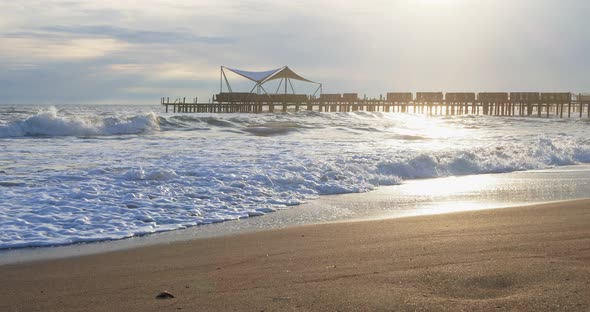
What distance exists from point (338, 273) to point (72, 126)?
1903cm

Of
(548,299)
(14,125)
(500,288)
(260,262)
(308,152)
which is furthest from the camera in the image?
(14,125)

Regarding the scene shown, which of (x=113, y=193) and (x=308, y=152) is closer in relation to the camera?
(x=113, y=193)

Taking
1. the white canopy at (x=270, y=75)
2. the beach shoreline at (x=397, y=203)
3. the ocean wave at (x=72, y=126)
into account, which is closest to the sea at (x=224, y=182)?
the beach shoreline at (x=397, y=203)

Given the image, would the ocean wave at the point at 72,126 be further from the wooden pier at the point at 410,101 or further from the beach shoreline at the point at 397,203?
the wooden pier at the point at 410,101

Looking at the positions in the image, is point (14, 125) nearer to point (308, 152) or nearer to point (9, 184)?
point (308, 152)

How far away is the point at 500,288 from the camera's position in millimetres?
3689

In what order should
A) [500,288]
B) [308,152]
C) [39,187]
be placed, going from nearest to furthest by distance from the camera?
1. [500,288]
2. [39,187]
3. [308,152]

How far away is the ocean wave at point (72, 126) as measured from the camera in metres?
20.8

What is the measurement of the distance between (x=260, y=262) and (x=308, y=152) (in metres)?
9.31

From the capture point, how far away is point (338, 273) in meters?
4.18

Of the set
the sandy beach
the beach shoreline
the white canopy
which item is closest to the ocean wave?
Answer: the beach shoreline

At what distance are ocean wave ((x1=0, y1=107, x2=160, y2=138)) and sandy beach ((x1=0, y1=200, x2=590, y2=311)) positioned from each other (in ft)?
54.9

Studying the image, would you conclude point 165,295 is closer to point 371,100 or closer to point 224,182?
point 224,182

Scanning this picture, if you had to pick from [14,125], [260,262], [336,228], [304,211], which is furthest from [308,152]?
[14,125]
